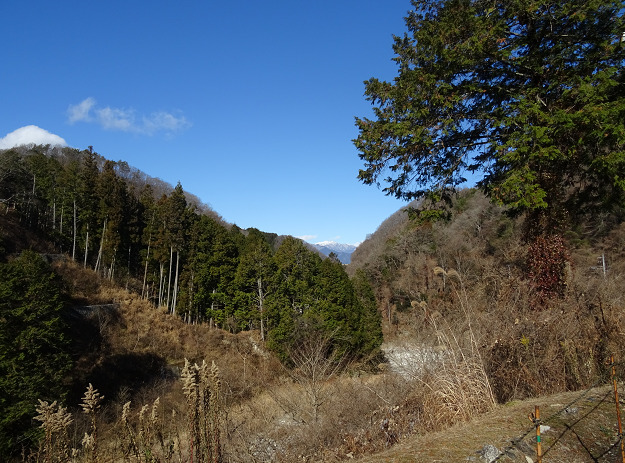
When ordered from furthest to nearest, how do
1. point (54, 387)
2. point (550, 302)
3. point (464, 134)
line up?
point (54, 387) < point (464, 134) < point (550, 302)

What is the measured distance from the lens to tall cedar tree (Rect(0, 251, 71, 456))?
1116 centimetres

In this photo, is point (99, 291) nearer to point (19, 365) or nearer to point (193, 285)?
point (193, 285)

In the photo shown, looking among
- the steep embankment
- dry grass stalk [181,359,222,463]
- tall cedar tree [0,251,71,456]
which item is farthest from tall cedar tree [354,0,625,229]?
tall cedar tree [0,251,71,456]

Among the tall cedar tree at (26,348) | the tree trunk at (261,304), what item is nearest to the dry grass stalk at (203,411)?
the tall cedar tree at (26,348)

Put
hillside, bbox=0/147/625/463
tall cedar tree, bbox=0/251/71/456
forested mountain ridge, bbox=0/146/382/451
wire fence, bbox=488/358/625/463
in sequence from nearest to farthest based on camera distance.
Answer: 1. wire fence, bbox=488/358/625/463
2. hillside, bbox=0/147/625/463
3. tall cedar tree, bbox=0/251/71/456
4. forested mountain ridge, bbox=0/146/382/451

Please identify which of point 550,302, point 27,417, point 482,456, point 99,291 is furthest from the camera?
point 99,291

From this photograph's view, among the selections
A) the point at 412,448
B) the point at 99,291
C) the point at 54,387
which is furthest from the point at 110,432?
the point at 99,291

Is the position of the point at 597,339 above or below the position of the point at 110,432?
above

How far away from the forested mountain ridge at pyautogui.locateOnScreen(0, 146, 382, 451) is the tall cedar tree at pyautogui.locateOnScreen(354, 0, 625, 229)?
14.5 m

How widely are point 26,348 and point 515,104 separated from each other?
52.4ft

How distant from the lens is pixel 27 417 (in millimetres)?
11406

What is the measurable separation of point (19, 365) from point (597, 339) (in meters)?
15.2

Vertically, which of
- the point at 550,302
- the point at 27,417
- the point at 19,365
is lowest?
the point at 27,417

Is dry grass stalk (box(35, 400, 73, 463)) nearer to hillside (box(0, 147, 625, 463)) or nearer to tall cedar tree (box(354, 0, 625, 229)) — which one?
hillside (box(0, 147, 625, 463))
